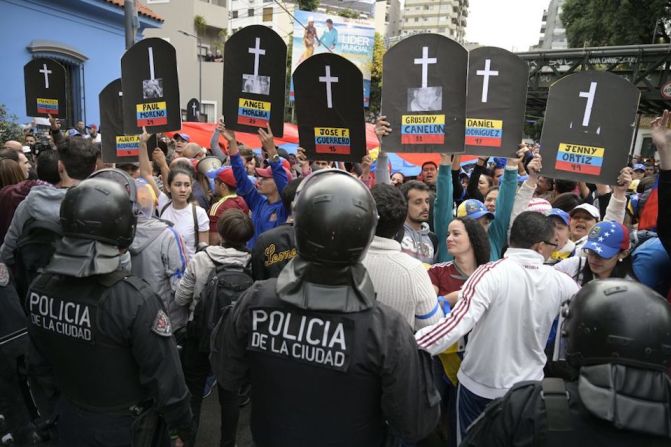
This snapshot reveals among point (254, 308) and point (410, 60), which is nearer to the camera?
point (254, 308)

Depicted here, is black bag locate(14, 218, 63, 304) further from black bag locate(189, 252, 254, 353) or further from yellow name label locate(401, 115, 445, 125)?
yellow name label locate(401, 115, 445, 125)

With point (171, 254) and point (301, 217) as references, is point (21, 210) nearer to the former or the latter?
point (171, 254)

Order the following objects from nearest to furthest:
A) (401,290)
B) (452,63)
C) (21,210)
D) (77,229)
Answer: (77,229) → (401,290) → (21,210) → (452,63)

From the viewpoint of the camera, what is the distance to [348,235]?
173 centimetres

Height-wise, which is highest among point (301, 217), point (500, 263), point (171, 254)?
point (301, 217)

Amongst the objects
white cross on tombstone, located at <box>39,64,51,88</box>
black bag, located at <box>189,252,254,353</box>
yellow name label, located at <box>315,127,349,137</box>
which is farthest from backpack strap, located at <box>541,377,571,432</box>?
white cross on tombstone, located at <box>39,64,51,88</box>

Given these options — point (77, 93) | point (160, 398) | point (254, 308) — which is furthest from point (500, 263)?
point (77, 93)

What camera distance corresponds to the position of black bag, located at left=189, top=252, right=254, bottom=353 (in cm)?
321

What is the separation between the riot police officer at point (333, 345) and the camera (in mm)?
1720

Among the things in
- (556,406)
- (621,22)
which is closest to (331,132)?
(556,406)

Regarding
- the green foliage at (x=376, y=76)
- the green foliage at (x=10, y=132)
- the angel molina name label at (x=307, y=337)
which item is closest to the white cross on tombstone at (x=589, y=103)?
the angel molina name label at (x=307, y=337)

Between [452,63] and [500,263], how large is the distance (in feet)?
6.87

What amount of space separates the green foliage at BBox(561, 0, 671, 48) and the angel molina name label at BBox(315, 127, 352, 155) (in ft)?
83.2

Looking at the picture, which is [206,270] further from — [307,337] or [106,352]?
[307,337]
